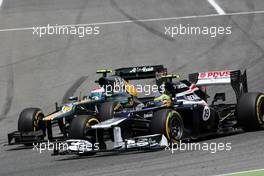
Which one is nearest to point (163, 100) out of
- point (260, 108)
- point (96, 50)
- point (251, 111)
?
point (251, 111)

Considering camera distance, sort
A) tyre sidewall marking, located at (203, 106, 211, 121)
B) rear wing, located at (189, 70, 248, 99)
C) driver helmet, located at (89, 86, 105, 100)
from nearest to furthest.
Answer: tyre sidewall marking, located at (203, 106, 211, 121) < rear wing, located at (189, 70, 248, 99) < driver helmet, located at (89, 86, 105, 100)

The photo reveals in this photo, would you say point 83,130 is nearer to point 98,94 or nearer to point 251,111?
point 251,111

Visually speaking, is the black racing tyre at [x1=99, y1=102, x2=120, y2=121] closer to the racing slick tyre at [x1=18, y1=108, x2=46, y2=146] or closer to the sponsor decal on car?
the racing slick tyre at [x1=18, y1=108, x2=46, y2=146]

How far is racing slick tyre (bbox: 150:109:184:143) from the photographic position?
592 inches

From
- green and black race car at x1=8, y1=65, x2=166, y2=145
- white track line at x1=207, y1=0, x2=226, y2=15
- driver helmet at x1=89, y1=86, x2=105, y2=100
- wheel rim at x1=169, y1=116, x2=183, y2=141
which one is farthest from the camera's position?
white track line at x1=207, y1=0, x2=226, y2=15

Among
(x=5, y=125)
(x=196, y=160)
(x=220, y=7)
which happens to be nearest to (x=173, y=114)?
(x=196, y=160)

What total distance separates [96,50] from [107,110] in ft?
38.0

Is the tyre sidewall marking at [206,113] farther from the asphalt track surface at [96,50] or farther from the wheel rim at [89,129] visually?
the wheel rim at [89,129]

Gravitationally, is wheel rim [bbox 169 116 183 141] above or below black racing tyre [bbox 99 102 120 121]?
below

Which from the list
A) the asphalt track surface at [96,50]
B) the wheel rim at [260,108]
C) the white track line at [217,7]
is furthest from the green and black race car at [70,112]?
the white track line at [217,7]

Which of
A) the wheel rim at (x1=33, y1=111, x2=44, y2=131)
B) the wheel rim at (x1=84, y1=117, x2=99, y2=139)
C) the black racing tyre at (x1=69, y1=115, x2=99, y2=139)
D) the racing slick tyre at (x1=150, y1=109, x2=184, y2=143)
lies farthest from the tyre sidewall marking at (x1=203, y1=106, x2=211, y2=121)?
the wheel rim at (x1=33, y1=111, x2=44, y2=131)

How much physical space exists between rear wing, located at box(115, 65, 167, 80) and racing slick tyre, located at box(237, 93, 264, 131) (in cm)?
255

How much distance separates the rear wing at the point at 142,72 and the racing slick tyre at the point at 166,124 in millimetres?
3489

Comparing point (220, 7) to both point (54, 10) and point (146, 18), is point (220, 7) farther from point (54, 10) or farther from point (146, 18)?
point (54, 10)
